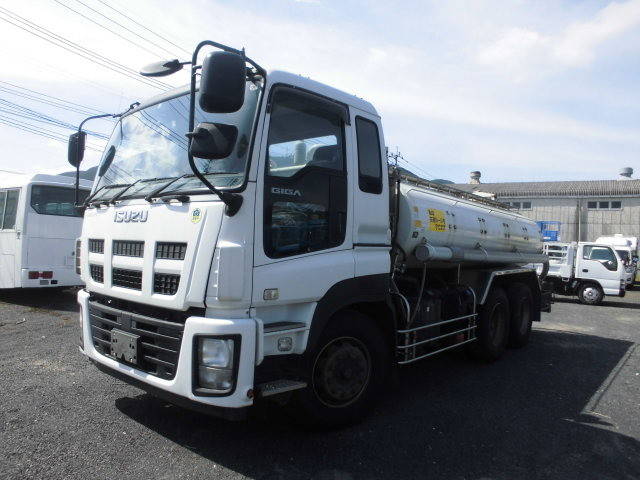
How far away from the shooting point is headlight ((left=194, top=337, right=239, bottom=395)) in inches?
123

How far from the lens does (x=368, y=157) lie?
438 cm

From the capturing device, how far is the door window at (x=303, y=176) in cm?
348

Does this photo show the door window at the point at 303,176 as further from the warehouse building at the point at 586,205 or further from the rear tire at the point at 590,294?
the warehouse building at the point at 586,205

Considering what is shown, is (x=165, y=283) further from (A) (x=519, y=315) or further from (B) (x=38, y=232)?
(B) (x=38, y=232)

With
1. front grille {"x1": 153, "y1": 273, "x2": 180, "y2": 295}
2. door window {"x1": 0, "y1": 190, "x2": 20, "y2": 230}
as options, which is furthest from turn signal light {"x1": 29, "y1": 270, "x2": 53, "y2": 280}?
front grille {"x1": 153, "y1": 273, "x2": 180, "y2": 295}

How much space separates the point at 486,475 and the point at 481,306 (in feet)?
10.7

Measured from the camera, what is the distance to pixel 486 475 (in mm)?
3498

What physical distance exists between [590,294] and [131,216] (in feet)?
50.7

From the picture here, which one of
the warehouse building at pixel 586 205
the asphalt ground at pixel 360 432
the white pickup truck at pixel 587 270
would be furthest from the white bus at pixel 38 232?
the warehouse building at pixel 586 205

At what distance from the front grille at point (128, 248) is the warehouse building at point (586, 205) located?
1198 inches

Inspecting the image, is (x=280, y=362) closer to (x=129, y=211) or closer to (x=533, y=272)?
(x=129, y=211)

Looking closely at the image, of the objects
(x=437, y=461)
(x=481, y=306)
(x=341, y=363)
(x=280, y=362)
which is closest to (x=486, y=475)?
(x=437, y=461)

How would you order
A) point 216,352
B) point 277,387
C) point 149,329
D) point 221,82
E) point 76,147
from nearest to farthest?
point 221,82
point 216,352
point 277,387
point 149,329
point 76,147

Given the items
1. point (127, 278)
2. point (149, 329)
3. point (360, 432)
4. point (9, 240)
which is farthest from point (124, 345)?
point (9, 240)
